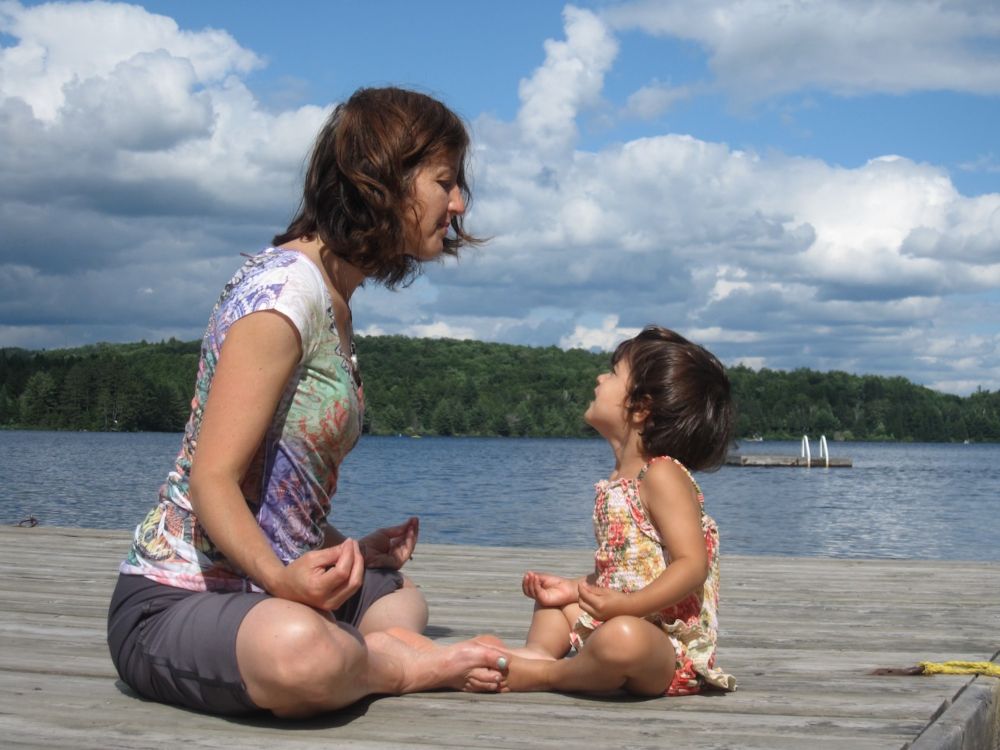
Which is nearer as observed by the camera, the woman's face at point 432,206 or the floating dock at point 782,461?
the woman's face at point 432,206

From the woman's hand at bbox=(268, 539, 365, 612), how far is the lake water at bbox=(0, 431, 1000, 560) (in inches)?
596

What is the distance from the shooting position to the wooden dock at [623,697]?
246 cm

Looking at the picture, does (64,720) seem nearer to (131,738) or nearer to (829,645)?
(131,738)

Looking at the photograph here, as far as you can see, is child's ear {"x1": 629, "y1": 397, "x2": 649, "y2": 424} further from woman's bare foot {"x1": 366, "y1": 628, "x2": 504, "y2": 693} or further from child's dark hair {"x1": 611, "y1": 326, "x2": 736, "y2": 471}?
woman's bare foot {"x1": 366, "y1": 628, "x2": 504, "y2": 693}

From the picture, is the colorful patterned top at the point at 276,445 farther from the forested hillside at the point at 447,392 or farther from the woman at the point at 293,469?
the forested hillside at the point at 447,392

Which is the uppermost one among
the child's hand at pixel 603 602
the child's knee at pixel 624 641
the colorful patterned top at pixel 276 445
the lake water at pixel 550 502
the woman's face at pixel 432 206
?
the woman's face at pixel 432 206

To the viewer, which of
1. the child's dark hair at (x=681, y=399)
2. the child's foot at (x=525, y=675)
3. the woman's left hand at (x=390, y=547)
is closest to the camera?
the child's foot at (x=525, y=675)

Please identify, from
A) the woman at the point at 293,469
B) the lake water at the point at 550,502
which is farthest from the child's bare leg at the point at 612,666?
the lake water at the point at 550,502

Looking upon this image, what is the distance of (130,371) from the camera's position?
3474 inches

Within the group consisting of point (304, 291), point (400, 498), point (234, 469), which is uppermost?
point (304, 291)

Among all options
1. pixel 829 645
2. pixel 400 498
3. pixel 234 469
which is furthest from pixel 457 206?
pixel 400 498

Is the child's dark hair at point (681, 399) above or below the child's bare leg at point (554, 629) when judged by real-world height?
above

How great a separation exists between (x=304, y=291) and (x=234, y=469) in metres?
0.44

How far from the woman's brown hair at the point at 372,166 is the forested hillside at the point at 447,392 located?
7613cm
